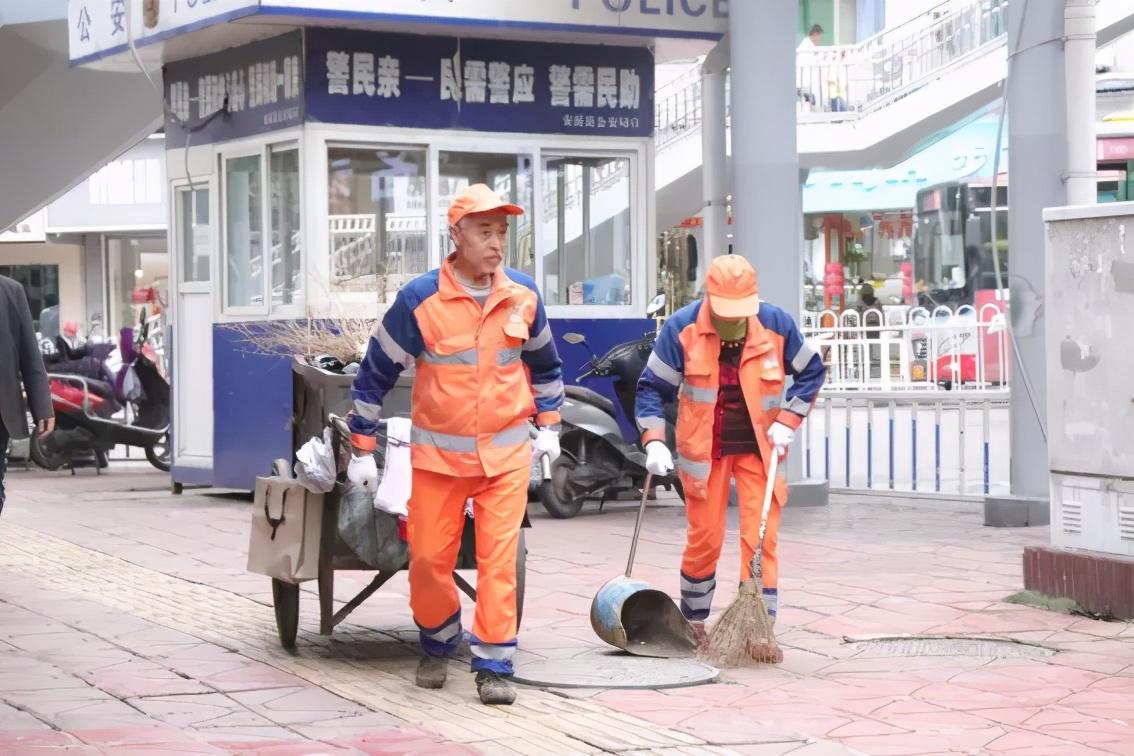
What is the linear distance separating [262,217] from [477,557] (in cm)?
758

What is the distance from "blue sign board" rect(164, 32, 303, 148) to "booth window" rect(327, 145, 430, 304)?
1.81 ft

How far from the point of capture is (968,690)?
678 centimetres

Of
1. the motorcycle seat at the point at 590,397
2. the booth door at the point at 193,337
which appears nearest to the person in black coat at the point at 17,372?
the motorcycle seat at the point at 590,397

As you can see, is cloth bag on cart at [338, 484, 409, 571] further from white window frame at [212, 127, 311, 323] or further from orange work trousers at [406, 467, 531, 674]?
white window frame at [212, 127, 311, 323]

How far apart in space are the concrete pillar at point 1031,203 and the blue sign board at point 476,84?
3.22 m

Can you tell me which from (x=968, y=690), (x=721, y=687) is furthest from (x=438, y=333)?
(x=968, y=690)

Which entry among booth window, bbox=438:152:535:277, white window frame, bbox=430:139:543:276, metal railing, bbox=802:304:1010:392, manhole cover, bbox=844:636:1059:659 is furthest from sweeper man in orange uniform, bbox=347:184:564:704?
metal railing, bbox=802:304:1010:392

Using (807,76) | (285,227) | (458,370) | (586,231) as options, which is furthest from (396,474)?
(807,76)

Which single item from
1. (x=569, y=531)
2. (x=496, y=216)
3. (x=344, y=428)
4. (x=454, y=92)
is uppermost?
(x=454, y=92)

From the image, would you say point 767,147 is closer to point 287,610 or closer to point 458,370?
point 287,610

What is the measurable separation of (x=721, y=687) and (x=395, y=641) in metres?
1.66

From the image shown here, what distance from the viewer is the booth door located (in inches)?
578

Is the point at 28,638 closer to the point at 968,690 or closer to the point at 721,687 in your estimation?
the point at 721,687

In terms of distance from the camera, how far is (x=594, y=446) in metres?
13.1
